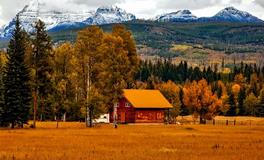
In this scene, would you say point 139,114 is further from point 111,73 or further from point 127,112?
point 111,73

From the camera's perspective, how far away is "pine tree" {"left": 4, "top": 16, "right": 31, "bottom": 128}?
68.4 metres

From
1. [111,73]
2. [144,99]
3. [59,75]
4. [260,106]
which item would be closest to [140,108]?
[144,99]

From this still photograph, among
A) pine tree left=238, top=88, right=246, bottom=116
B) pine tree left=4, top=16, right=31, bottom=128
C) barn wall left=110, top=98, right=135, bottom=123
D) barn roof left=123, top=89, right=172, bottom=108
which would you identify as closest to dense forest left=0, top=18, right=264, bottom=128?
pine tree left=4, top=16, right=31, bottom=128

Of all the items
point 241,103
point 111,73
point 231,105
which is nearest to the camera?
point 111,73

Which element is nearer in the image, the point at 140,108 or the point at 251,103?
the point at 140,108

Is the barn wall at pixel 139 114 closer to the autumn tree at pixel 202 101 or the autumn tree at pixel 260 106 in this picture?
the autumn tree at pixel 202 101

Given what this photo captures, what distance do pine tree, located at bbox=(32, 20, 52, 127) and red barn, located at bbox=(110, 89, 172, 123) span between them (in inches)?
1408

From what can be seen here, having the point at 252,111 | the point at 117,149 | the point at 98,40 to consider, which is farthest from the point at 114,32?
the point at 252,111

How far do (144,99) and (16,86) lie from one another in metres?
46.4

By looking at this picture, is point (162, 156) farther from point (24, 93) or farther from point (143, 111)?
point (143, 111)

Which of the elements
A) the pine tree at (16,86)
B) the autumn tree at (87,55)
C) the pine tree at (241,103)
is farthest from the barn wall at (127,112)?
the pine tree at (241,103)

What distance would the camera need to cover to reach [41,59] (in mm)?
73625

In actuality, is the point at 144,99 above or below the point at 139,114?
above

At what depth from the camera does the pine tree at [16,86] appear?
6838 cm
